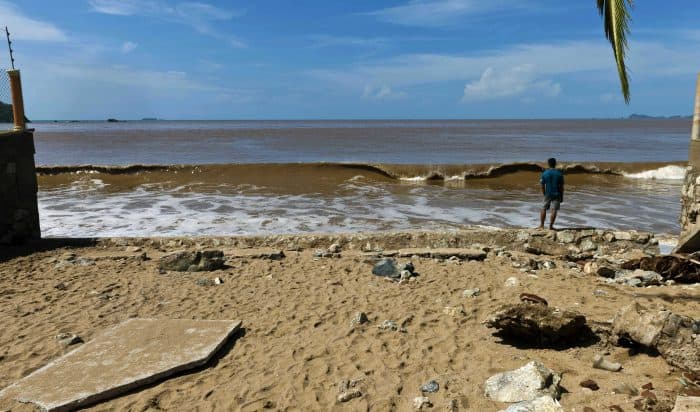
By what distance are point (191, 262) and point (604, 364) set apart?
536 centimetres

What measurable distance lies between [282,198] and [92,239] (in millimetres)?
7137

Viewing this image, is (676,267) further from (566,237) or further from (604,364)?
A: (604,364)

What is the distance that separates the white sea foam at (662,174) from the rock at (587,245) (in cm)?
1544

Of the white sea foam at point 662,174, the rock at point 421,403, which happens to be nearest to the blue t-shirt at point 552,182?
the rock at point 421,403

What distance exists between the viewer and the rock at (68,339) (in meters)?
4.45

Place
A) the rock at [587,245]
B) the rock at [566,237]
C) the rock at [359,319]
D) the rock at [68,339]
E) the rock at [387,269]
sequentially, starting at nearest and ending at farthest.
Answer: the rock at [68,339] → the rock at [359,319] → the rock at [387,269] → the rock at [587,245] → the rock at [566,237]

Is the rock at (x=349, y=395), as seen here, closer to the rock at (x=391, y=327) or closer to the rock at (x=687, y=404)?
the rock at (x=391, y=327)

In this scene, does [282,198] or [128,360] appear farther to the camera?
[282,198]

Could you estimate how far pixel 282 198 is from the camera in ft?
50.5

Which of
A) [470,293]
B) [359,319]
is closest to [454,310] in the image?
[470,293]

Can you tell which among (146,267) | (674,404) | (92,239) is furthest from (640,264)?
(92,239)

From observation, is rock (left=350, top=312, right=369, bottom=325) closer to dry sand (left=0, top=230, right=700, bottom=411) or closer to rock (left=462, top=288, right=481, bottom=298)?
dry sand (left=0, top=230, right=700, bottom=411)

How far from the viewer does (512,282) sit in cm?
607

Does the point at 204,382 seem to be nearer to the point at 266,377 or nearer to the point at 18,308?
the point at 266,377
